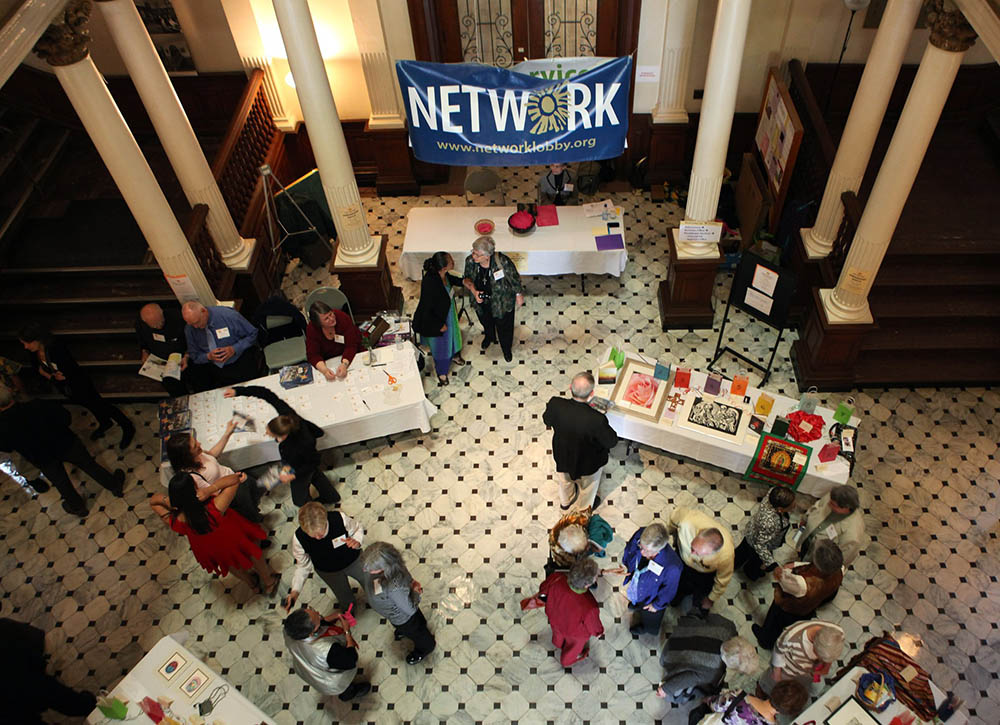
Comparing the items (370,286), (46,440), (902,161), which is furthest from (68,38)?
(902,161)

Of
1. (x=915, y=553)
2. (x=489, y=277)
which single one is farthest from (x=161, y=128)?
(x=915, y=553)

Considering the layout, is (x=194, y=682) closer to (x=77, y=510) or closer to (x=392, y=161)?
(x=77, y=510)

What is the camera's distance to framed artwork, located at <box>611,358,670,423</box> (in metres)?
6.53

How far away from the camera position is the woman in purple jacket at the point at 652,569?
193 inches

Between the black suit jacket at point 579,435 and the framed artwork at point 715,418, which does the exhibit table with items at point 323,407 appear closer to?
the black suit jacket at point 579,435

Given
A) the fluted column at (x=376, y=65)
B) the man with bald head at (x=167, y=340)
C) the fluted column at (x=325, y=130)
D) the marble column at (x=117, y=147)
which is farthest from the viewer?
the fluted column at (x=376, y=65)

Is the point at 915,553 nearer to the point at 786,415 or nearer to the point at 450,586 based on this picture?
the point at 786,415

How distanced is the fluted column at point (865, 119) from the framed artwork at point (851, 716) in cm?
465

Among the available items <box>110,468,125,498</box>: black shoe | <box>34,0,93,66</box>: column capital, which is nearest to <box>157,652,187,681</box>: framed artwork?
<box>110,468,125,498</box>: black shoe

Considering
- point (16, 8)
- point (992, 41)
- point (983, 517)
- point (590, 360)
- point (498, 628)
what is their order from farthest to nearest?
point (590, 360) → point (983, 517) → point (498, 628) → point (16, 8) → point (992, 41)

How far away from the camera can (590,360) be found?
7910 mm

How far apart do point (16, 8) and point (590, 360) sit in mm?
5848

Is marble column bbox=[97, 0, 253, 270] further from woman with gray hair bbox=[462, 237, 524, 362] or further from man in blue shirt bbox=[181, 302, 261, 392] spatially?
woman with gray hair bbox=[462, 237, 524, 362]

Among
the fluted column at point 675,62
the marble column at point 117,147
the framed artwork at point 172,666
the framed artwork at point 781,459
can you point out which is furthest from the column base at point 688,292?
the framed artwork at point 172,666
